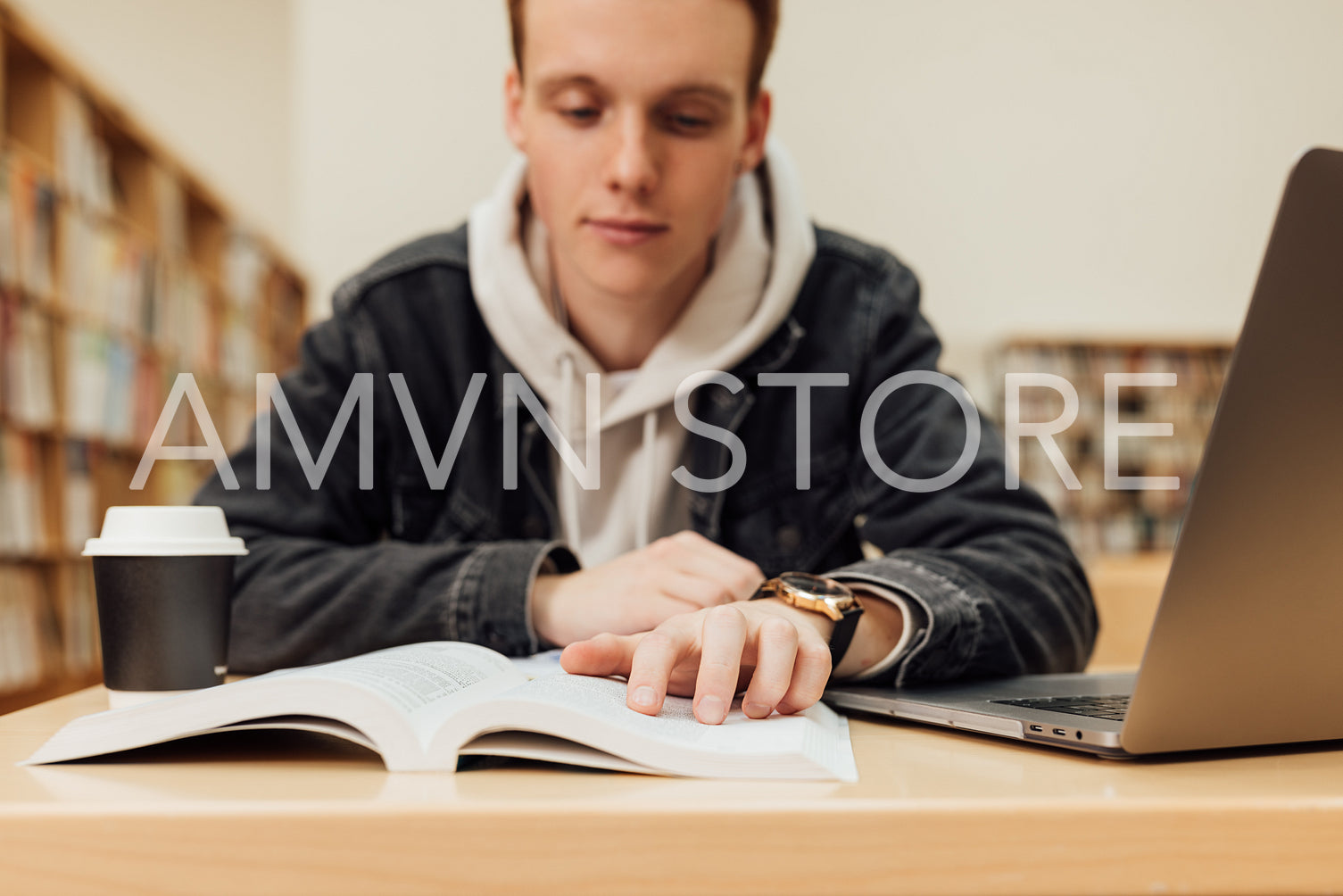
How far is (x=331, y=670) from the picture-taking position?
50 cm

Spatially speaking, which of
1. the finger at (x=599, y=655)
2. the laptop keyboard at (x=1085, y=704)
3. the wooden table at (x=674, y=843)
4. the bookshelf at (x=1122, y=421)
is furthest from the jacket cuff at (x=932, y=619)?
the bookshelf at (x=1122, y=421)

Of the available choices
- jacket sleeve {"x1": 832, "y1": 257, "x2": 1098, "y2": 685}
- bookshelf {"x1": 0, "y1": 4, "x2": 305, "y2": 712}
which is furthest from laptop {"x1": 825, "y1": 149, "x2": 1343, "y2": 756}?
bookshelf {"x1": 0, "y1": 4, "x2": 305, "y2": 712}

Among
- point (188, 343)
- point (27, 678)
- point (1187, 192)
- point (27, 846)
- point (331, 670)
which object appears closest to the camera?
point (27, 846)

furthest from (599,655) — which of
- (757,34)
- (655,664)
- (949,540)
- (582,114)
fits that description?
(757,34)

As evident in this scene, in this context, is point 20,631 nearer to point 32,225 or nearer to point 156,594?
point 32,225

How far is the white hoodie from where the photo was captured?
1.16m

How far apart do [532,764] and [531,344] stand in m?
0.77

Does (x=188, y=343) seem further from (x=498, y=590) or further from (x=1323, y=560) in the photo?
(x=1323, y=560)

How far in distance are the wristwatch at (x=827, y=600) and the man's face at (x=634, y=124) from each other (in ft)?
1.46

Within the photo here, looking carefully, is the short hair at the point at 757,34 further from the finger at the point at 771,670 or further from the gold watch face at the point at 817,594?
the finger at the point at 771,670

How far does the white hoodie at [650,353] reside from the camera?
3.80 ft

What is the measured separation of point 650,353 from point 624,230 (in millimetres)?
235

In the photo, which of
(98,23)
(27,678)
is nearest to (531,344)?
(27,678)

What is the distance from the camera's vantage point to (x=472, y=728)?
43cm
